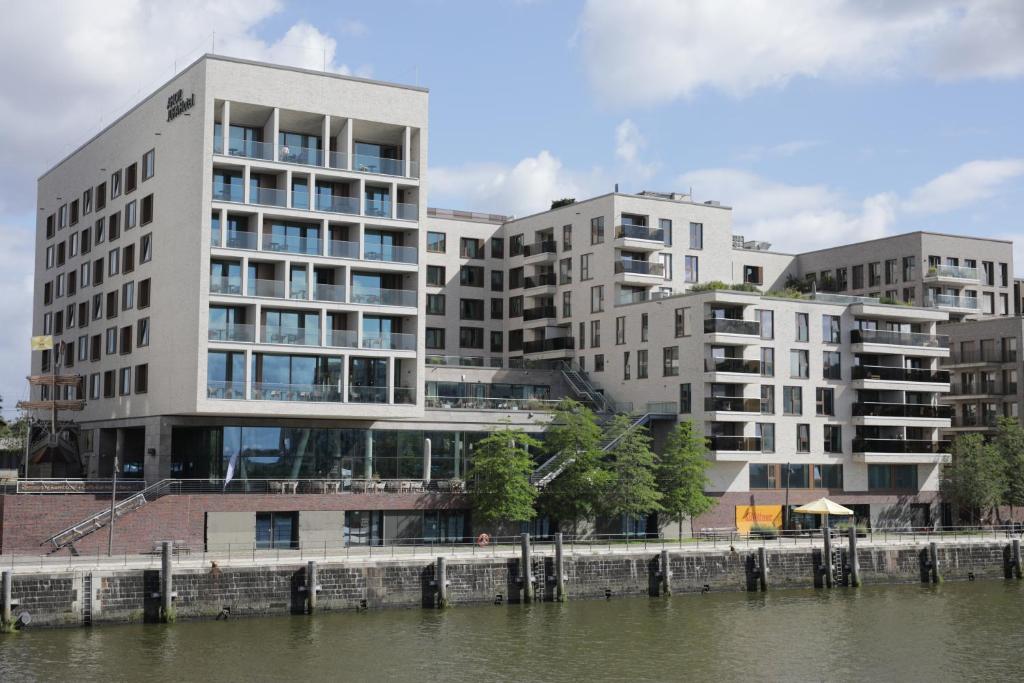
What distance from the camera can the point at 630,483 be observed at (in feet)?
252

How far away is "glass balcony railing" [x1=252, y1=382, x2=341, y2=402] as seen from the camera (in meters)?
74.9

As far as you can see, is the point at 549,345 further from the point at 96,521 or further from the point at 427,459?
the point at 96,521

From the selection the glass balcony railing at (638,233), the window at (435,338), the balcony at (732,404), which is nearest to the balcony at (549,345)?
the window at (435,338)

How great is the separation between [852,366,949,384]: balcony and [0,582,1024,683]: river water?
31.6m

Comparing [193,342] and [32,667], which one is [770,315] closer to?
[193,342]

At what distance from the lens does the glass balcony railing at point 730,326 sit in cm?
8706

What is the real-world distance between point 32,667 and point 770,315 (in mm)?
59397

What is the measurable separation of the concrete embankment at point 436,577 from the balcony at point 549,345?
3288 centimetres

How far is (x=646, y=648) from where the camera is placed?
51.7 metres

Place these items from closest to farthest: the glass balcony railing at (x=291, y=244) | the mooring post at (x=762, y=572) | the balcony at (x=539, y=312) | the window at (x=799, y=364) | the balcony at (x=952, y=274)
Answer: the mooring post at (x=762, y=572) < the glass balcony railing at (x=291, y=244) < the window at (x=799, y=364) < the balcony at (x=539, y=312) < the balcony at (x=952, y=274)

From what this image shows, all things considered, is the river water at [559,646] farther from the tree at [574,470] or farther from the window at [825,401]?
the window at [825,401]

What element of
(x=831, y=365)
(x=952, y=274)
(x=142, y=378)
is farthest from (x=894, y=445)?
(x=142, y=378)

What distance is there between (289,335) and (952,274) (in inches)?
2555

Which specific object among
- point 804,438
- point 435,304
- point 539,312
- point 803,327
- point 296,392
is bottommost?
point 804,438
